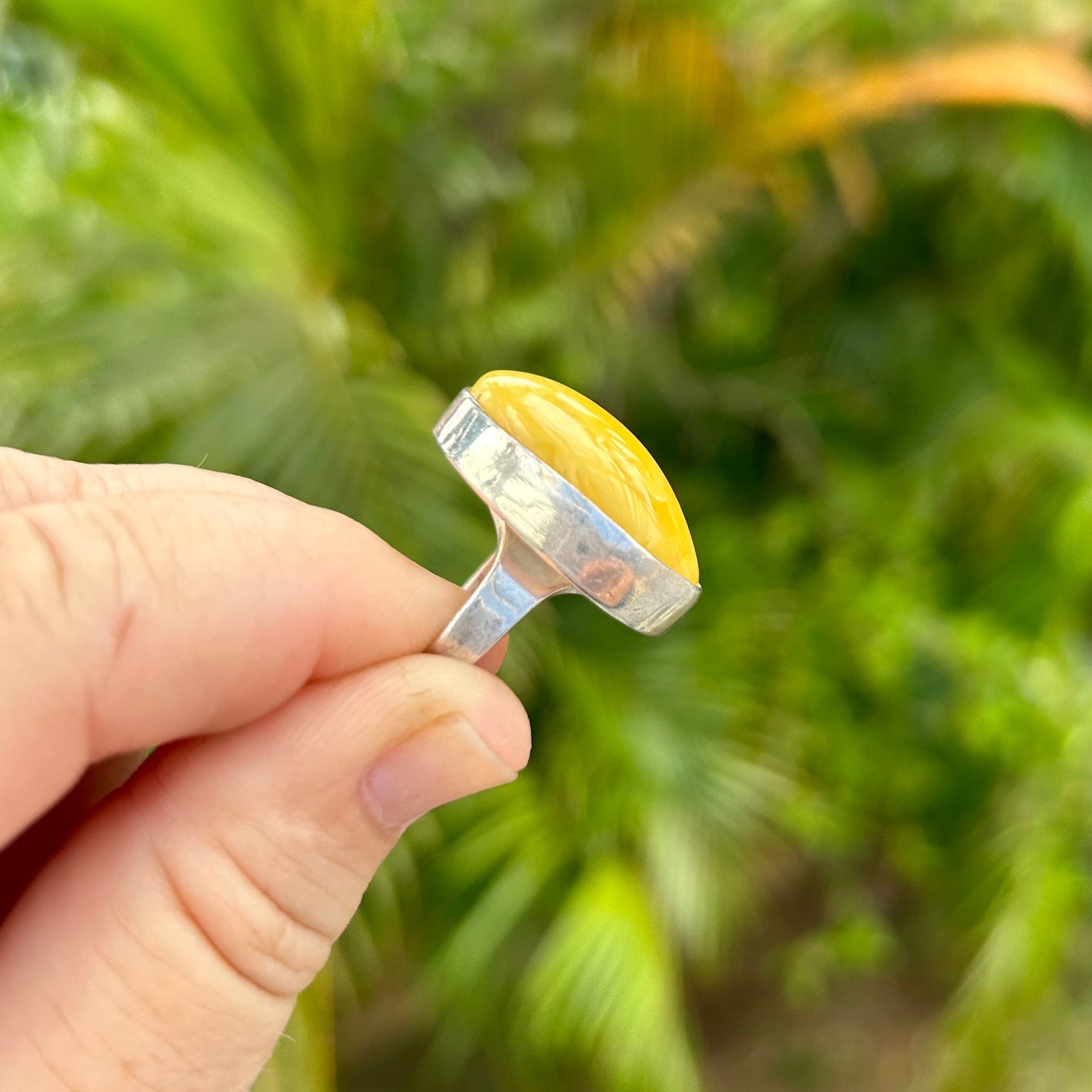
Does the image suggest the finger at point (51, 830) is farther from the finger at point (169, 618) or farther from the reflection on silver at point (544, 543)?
the reflection on silver at point (544, 543)

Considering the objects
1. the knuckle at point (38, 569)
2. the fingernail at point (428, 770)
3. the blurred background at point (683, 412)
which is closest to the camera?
the knuckle at point (38, 569)

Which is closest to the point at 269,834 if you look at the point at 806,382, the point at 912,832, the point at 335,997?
the point at 335,997

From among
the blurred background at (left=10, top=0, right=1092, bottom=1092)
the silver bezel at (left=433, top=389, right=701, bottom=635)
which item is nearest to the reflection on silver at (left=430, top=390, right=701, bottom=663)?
the silver bezel at (left=433, top=389, right=701, bottom=635)

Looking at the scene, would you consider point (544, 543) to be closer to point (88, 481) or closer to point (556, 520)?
point (556, 520)

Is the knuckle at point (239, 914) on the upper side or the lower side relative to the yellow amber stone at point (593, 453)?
lower

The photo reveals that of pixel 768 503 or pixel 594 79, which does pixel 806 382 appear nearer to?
pixel 768 503

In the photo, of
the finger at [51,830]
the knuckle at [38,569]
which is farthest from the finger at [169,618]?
the finger at [51,830]

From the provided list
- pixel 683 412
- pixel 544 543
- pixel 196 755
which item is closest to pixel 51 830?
pixel 196 755

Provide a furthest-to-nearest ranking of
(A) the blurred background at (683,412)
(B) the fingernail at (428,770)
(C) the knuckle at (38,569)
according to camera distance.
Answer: (A) the blurred background at (683,412) < (B) the fingernail at (428,770) < (C) the knuckle at (38,569)
